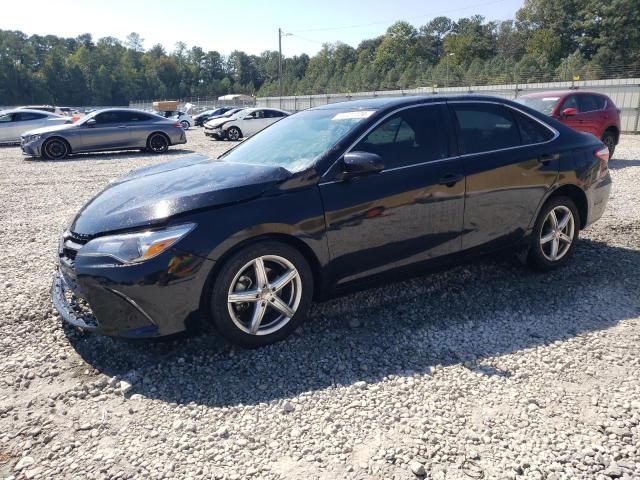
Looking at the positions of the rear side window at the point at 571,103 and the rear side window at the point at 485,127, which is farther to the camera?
the rear side window at the point at 571,103

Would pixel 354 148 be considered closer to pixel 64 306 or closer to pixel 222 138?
pixel 64 306

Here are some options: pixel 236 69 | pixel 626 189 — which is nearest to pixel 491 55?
pixel 236 69

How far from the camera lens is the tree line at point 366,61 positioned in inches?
2274

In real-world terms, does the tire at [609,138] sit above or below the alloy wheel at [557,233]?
above

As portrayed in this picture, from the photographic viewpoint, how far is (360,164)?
3307mm

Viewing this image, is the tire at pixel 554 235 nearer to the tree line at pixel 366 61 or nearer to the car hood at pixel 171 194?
the car hood at pixel 171 194

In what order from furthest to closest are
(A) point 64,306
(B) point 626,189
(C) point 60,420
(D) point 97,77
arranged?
1. (D) point 97,77
2. (B) point 626,189
3. (A) point 64,306
4. (C) point 60,420

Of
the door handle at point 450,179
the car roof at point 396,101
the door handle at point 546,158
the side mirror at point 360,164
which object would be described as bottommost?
the door handle at point 450,179

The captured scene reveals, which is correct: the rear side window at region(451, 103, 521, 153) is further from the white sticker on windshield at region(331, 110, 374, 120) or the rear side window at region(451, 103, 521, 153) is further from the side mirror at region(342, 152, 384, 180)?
the side mirror at region(342, 152, 384, 180)

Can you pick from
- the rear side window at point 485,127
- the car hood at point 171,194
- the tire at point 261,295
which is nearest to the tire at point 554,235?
the rear side window at point 485,127

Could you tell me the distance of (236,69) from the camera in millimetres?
148625

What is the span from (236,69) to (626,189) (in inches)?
5994

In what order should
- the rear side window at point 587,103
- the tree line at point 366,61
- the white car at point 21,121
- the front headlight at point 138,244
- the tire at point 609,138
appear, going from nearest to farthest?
1. the front headlight at point 138,244
2. the rear side window at point 587,103
3. the tire at point 609,138
4. the white car at point 21,121
5. the tree line at point 366,61

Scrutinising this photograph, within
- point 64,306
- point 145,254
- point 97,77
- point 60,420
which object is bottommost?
point 60,420
